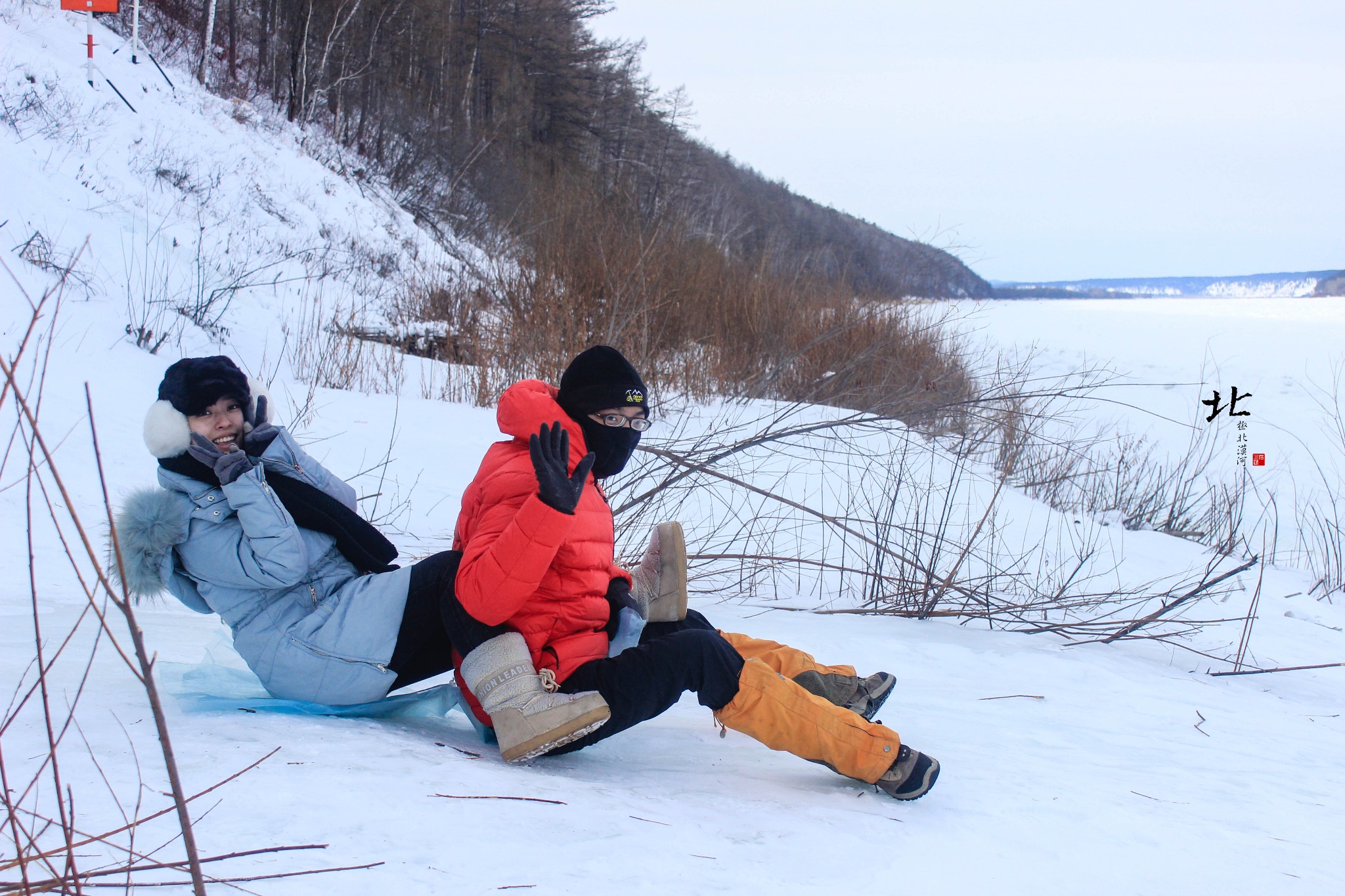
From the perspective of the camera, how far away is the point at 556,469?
2.10 meters

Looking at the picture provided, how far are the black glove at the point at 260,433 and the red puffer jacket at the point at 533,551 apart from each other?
1.69 ft

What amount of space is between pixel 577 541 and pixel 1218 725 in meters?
2.37

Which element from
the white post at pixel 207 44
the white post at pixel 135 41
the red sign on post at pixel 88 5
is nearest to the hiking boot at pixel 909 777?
the red sign on post at pixel 88 5

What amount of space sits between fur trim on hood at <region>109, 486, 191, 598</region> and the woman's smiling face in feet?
0.28

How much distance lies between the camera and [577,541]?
238 centimetres

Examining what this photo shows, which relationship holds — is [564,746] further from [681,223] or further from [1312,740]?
[681,223]

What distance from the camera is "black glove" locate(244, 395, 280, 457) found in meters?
2.24

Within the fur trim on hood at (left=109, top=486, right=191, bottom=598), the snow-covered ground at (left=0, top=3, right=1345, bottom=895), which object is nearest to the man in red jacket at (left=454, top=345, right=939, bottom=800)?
the snow-covered ground at (left=0, top=3, right=1345, bottom=895)

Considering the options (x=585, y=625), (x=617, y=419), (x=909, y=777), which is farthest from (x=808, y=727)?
(x=617, y=419)

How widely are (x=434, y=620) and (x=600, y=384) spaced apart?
0.74m

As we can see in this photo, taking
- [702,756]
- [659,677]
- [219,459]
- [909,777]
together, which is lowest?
[702,756]

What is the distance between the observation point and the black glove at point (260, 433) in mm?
2244

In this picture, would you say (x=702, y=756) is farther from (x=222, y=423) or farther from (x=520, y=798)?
(x=222, y=423)

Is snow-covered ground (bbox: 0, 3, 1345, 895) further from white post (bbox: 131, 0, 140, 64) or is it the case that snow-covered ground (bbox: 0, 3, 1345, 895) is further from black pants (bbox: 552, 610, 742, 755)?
white post (bbox: 131, 0, 140, 64)
